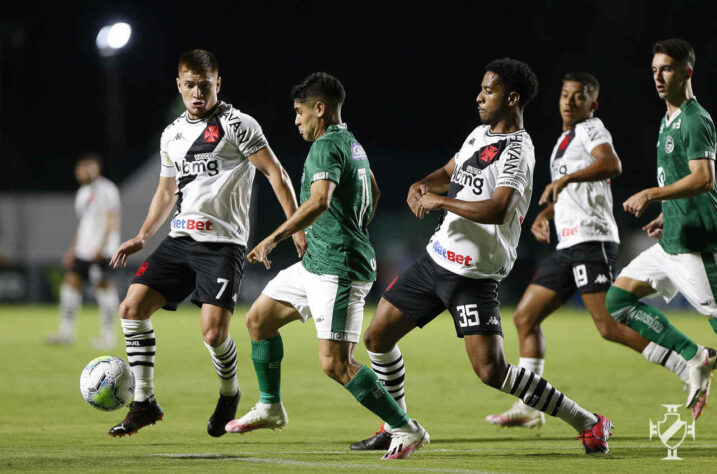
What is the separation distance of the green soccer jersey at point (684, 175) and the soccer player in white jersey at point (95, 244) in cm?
918

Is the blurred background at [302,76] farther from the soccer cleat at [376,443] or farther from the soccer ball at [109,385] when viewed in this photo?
the soccer cleat at [376,443]

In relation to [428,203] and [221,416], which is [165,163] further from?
[428,203]

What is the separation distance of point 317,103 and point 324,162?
54 centimetres

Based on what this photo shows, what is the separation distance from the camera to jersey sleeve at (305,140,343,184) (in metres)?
6.31

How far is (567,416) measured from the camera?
6418 mm

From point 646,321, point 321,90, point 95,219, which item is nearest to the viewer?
point 321,90

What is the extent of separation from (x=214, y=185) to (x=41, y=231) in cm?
2237

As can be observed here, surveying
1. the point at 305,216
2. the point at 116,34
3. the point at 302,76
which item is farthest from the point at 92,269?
the point at 302,76

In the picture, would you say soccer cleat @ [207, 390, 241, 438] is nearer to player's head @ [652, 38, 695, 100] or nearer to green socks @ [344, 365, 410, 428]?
green socks @ [344, 365, 410, 428]

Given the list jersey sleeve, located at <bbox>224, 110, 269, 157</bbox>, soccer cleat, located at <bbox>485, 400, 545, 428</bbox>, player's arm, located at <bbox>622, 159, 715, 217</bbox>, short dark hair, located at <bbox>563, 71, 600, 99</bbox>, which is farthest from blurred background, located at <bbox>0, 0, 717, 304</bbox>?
player's arm, located at <bbox>622, 159, 715, 217</bbox>

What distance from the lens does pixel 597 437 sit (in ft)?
21.1

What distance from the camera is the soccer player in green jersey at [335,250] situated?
20.7 feet

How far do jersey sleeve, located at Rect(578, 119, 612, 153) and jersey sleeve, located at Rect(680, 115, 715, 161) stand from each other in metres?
1.15

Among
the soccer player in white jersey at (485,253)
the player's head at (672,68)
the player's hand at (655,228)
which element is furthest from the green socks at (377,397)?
the player's head at (672,68)
